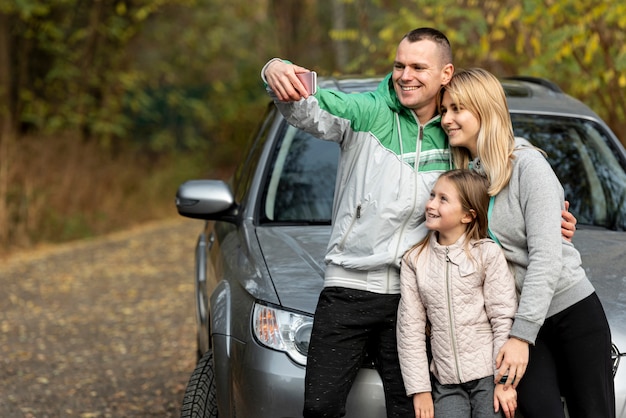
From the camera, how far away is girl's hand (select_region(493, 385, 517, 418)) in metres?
3.04

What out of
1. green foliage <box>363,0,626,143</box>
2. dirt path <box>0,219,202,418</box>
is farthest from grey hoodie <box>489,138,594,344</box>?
green foliage <box>363,0,626,143</box>

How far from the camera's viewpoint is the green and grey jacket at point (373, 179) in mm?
3158

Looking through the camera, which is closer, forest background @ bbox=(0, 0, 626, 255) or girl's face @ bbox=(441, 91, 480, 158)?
girl's face @ bbox=(441, 91, 480, 158)

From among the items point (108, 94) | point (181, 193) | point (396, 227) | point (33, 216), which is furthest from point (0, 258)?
point (396, 227)

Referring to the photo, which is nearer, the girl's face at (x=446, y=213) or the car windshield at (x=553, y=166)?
the girl's face at (x=446, y=213)

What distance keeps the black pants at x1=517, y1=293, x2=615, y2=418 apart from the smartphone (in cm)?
99

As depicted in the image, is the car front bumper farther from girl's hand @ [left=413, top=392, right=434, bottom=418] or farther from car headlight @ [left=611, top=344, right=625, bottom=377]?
car headlight @ [left=611, top=344, right=625, bottom=377]

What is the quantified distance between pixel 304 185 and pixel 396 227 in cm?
144

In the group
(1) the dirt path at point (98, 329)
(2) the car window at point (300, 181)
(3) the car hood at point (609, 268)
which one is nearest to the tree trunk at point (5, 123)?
(1) the dirt path at point (98, 329)

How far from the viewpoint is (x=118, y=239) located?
11.6 metres

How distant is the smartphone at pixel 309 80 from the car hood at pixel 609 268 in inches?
46.3

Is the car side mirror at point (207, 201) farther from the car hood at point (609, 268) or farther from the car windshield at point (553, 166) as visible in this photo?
the car hood at point (609, 268)

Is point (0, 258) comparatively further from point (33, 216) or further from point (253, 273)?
point (253, 273)

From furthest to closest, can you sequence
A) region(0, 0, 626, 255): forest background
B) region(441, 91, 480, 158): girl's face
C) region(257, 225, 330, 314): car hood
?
1. region(0, 0, 626, 255): forest background
2. region(257, 225, 330, 314): car hood
3. region(441, 91, 480, 158): girl's face
